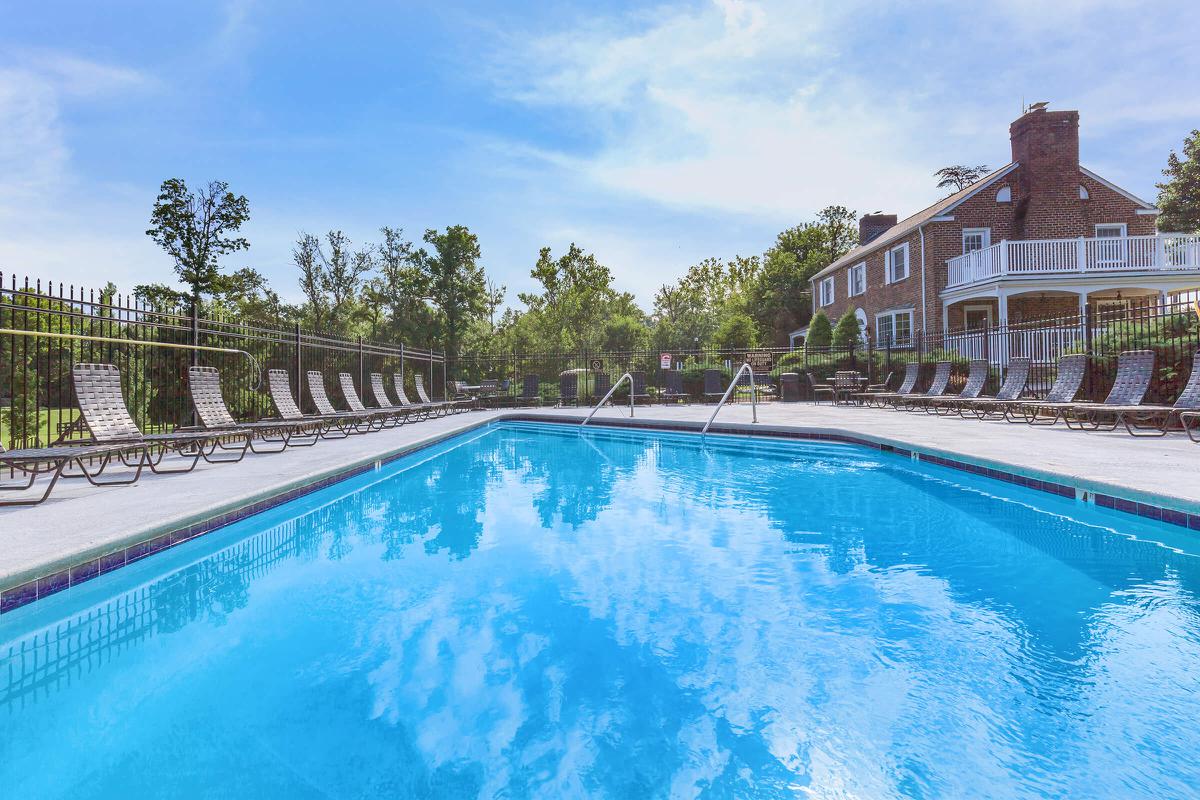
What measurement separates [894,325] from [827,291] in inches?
303

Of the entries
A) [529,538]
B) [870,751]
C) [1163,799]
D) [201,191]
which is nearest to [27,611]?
[529,538]

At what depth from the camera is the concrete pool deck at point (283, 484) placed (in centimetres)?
337

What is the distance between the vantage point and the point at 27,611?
2.99 metres

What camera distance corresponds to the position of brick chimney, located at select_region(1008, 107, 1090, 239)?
19.4 m

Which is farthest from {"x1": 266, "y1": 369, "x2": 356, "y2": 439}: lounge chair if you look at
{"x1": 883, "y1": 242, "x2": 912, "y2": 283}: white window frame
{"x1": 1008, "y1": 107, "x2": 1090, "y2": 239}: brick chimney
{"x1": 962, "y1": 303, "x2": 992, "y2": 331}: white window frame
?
{"x1": 1008, "y1": 107, "x2": 1090, "y2": 239}: brick chimney

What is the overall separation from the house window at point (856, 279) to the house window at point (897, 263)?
197 centimetres

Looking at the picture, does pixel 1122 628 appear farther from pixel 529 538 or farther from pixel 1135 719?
pixel 529 538

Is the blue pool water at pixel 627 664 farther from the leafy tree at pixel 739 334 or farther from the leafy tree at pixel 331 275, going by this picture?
the leafy tree at pixel 739 334

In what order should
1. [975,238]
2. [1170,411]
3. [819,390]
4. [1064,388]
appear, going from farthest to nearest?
[975,238] → [819,390] → [1064,388] → [1170,411]

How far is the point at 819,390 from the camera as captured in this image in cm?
1934

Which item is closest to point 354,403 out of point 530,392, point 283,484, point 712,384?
point 283,484

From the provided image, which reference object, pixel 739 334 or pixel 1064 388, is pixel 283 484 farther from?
pixel 739 334

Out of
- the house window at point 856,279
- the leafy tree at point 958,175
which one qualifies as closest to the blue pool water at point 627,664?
the house window at point 856,279

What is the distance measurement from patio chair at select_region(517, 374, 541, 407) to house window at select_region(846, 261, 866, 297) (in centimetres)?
1485
